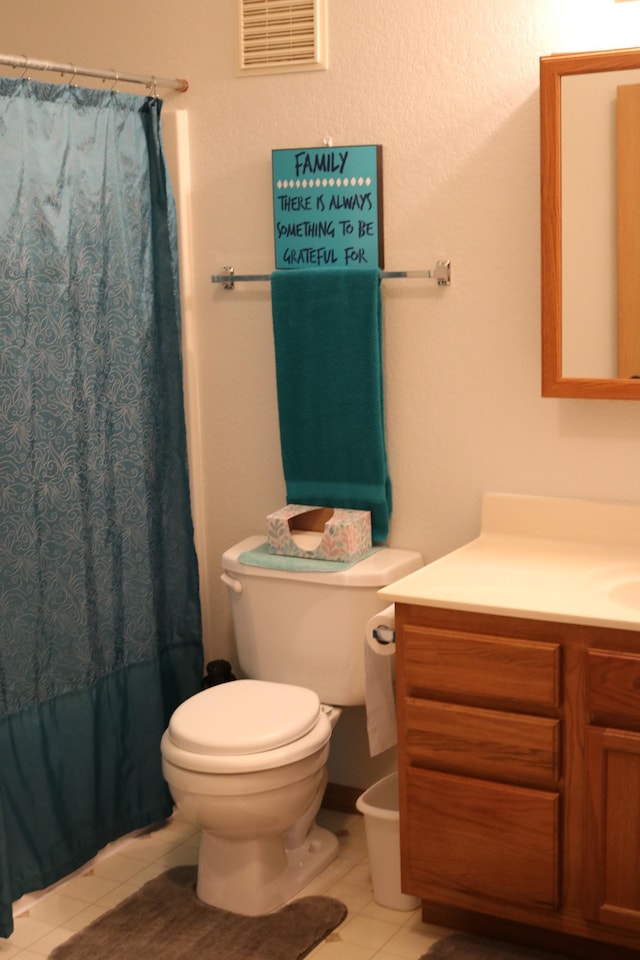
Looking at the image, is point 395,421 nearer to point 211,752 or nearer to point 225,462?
point 225,462

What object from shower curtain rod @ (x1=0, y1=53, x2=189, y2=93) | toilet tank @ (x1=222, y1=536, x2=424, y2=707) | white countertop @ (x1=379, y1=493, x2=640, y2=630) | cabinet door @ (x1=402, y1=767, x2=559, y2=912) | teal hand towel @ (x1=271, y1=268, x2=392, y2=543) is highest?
shower curtain rod @ (x1=0, y1=53, x2=189, y2=93)

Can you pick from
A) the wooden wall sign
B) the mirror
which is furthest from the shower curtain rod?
the mirror

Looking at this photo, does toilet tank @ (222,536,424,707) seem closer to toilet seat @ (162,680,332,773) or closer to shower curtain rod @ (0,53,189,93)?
toilet seat @ (162,680,332,773)

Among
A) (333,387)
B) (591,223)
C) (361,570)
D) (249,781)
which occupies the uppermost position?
(591,223)

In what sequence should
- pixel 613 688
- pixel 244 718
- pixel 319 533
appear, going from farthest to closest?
pixel 319 533
pixel 244 718
pixel 613 688

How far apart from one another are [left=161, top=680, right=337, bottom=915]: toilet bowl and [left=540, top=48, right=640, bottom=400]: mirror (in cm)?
95

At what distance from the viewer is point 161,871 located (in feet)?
9.35

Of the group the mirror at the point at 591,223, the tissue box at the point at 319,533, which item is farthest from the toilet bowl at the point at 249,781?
the mirror at the point at 591,223

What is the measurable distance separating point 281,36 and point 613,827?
78.1 inches

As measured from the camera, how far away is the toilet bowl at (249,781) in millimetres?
2488

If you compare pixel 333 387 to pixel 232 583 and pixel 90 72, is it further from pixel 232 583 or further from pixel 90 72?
pixel 90 72

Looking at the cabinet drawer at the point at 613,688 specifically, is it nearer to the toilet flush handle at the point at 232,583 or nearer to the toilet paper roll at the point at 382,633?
the toilet paper roll at the point at 382,633

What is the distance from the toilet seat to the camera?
8.15 ft

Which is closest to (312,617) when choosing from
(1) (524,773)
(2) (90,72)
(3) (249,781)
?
(3) (249,781)
